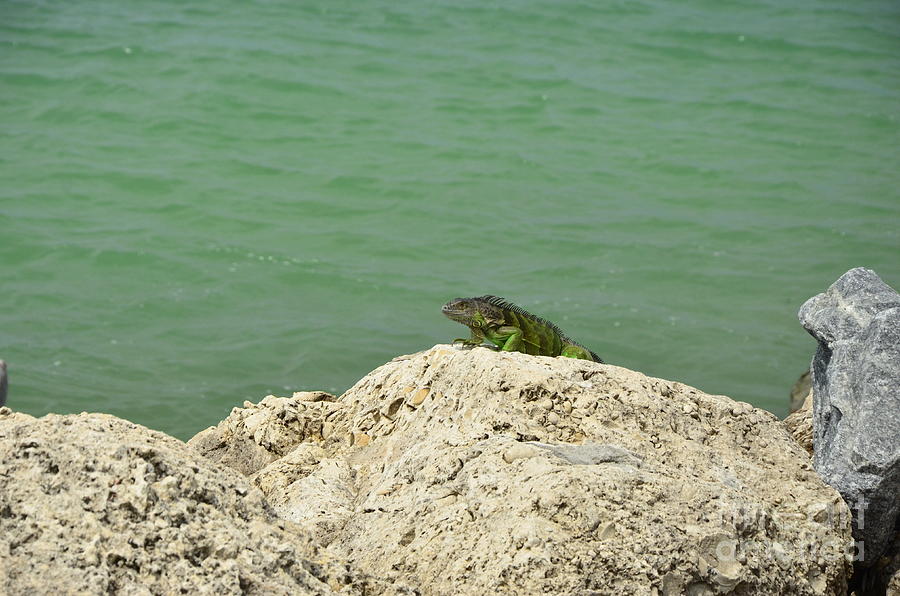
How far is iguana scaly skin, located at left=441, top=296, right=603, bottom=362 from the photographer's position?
505 cm

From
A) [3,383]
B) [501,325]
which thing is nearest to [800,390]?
[501,325]

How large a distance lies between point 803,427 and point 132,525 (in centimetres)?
352

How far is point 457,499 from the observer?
349 centimetres

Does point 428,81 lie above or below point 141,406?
above

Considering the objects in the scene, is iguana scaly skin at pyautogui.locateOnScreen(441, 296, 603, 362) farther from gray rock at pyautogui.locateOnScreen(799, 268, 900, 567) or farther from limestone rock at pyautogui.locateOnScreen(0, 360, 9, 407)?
limestone rock at pyautogui.locateOnScreen(0, 360, 9, 407)

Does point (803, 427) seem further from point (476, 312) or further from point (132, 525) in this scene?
point (132, 525)

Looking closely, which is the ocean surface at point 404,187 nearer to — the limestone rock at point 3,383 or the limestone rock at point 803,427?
the limestone rock at point 3,383

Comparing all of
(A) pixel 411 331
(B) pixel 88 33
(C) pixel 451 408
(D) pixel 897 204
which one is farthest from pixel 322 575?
(B) pixel 88 33

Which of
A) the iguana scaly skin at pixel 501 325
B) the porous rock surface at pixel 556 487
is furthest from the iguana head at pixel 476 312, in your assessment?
the porous rock surface at pixel 556 487

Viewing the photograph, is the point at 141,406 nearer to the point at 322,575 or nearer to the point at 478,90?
the point at 322,575

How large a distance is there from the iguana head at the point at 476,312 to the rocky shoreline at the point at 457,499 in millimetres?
502

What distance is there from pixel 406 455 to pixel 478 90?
12424mm

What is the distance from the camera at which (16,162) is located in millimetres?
12828

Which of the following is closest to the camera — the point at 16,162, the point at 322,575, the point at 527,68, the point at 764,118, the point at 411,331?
the point at 322,575
